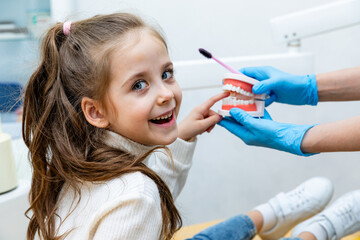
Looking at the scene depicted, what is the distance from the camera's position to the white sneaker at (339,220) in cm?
153

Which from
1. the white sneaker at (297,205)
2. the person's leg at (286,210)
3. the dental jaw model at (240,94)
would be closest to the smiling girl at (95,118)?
the dental jaw model at (240,94)

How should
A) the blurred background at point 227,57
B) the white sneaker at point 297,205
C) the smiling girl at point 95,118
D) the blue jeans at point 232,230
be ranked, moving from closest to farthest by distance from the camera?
the smiling girl at point 95,118 → the blue jeans at point 232,230 → the white sneaker at point 297,205 → the blurred background at point 227,57

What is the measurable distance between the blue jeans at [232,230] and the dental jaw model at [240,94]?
1.23 feet

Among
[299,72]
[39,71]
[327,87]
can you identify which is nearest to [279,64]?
[299,72]

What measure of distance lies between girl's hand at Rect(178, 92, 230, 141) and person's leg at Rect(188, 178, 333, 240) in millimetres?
354

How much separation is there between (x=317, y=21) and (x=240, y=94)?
19.6 inches

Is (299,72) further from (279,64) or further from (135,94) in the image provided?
(135,94)

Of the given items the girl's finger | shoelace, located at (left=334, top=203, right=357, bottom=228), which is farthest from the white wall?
the girl's finger

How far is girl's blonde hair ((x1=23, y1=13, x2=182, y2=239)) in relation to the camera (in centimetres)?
100

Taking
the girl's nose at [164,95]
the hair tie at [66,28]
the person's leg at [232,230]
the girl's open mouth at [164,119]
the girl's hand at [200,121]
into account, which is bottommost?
the person's leg at [232,230]

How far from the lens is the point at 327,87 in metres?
1.42

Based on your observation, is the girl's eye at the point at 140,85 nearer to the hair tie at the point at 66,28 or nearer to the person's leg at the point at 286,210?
the hair tie at the point at 66,28

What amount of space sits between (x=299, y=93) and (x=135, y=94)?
0.61 m

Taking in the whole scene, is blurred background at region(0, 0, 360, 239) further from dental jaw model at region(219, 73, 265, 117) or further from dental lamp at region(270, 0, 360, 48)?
dental jaw model at region(219, 73, 265, 117)
